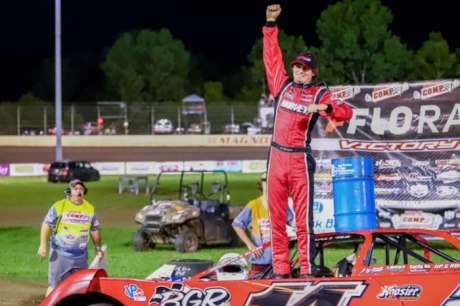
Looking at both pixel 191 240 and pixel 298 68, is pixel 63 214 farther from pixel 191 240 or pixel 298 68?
pixel 191 240

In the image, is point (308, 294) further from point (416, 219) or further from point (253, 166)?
point (253, 166)

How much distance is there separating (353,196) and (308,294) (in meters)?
1.92

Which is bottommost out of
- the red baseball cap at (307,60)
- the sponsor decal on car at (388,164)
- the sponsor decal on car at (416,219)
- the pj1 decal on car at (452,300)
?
the sponsor decal on car at (416,219)

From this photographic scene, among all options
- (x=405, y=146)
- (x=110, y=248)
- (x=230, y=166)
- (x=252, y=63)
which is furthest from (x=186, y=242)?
(x=252, y=63)

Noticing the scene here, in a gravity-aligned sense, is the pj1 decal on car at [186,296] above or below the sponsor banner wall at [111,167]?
above

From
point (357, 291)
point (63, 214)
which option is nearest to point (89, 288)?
point (357, 291)

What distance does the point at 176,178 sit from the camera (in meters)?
41.4

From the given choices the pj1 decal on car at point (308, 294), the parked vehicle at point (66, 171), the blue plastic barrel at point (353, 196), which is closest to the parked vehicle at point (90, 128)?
the parked vehicle at point (66, 171)

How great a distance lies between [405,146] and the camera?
45.7 feet

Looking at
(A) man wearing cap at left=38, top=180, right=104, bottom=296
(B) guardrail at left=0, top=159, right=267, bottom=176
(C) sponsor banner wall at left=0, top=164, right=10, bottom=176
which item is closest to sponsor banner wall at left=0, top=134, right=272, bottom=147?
(B) guardrail at left=0, top=159, right=267, bottom=176

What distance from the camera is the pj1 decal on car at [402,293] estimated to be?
560 cm

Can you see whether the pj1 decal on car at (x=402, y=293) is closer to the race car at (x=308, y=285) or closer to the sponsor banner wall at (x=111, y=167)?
the race car at (x=308, y=285)

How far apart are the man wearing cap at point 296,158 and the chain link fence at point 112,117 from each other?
4870 centimetres

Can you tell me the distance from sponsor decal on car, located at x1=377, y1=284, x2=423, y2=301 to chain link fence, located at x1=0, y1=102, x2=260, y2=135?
49590mm
